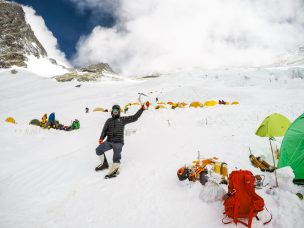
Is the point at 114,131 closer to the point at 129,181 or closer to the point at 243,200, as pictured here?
the point at 129,181

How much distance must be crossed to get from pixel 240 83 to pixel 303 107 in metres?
22.9

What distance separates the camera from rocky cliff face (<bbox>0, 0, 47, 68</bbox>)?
10169 centimetres

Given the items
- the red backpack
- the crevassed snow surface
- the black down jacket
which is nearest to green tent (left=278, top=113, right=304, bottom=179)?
the crevassed snow surface

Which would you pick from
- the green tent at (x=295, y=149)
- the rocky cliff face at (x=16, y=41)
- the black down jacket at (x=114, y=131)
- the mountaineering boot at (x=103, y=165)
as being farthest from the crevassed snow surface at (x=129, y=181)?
the rocky cliff face at (x=16, y=41)

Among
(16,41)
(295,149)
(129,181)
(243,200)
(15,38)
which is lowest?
(129,181)

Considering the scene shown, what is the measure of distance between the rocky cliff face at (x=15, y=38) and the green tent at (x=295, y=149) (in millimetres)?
104915

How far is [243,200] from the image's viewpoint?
173 inches

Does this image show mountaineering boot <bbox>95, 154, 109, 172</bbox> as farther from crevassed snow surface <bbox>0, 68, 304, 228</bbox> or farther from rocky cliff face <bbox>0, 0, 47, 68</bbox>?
rocky cliff face <bbox>0, 0, 47, 68</bbox>

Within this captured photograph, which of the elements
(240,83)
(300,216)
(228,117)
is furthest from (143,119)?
(240,83)

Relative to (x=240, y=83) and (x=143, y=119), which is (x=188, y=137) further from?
(x=240, y=83)

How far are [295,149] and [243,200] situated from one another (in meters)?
2.88

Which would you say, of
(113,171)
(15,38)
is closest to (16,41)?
(15,38)

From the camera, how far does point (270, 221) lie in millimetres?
4328

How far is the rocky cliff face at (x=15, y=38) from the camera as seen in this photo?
10169 centimetres
